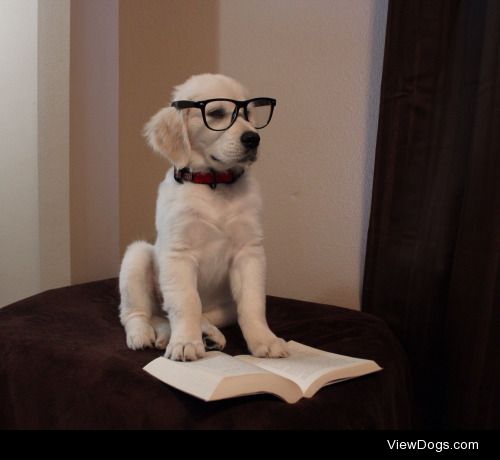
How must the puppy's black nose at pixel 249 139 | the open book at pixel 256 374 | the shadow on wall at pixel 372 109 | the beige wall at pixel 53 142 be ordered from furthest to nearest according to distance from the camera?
1. the beige wall at pixel 53 142
2. the shadow on wall at pixel 372 109
3. the puppy's black nose at pixel 249 139
4. the open book at pixel 256 374

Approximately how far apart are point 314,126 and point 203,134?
648 millimetres

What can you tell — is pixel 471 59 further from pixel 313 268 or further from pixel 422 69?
pixel 313 268

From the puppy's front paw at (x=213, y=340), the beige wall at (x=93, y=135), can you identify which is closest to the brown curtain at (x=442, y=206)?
the puppy's front paw at (x=213, y=340)

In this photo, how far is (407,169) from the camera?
53.0 inches

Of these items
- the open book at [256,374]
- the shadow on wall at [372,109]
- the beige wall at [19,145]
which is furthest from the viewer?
the beige wall at [19,145]

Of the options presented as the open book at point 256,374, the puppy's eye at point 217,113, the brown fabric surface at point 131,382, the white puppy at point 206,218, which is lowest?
the brown fabric surface at point 131,382

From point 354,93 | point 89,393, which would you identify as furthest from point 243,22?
point 89,393

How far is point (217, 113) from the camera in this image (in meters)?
1.10

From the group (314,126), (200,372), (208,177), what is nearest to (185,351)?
(200,372)

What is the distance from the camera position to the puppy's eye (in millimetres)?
1098

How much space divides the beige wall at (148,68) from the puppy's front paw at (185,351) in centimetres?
105

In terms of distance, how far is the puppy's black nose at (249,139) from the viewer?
3.51 feet

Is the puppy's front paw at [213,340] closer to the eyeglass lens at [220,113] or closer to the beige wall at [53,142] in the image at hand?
the eyeglass lens at [220,113]

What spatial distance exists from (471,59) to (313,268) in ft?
2.80
